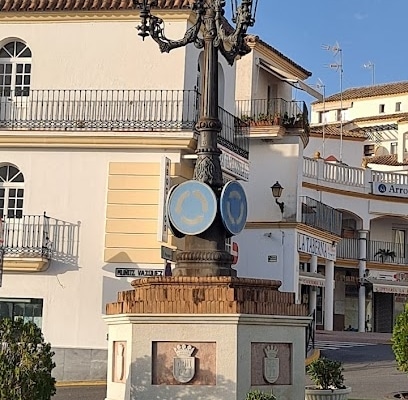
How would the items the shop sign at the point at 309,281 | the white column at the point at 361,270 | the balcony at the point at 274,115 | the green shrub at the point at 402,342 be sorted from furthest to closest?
the white column at the point at 361,270 < the shop sign at the point at 309,281 < the balcony at the point at 274,115 < the green shrub at the point at 402,342

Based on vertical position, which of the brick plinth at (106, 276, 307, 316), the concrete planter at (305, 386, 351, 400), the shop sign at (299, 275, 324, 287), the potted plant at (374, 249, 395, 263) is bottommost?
the concrete planter at (305, 386, 351, 400)

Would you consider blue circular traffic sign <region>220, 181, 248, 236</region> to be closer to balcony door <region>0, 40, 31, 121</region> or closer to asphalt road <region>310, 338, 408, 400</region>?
asphalt road <region>310, 338, 408, 400</region>

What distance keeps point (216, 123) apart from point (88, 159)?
9892mm

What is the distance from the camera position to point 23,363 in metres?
10.7

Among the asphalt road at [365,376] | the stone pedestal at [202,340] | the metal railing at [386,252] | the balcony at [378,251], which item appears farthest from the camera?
the metal railing at [386,252]

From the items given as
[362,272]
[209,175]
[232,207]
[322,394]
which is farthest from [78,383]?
[362,272]

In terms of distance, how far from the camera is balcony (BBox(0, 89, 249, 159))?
857 inches

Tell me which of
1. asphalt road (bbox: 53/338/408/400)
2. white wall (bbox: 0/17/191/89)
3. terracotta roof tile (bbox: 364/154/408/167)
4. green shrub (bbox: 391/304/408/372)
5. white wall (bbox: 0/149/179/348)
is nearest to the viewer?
green shrub (bbox: 391/304/408/372)

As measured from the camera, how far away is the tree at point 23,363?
10.7 metres

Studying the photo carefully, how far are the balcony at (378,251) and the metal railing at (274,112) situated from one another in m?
14.7

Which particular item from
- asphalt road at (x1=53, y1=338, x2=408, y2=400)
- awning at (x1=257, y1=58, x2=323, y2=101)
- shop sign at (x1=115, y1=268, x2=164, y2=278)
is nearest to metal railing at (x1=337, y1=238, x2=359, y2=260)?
asphalt road at (x1=53, y1=338, x2=408, y2=400)

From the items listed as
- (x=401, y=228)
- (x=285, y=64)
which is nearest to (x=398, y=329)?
(x=285, y=64)

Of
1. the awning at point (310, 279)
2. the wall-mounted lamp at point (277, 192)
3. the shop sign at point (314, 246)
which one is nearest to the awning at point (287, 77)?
the wall-mounted lamp at point (277, 192)

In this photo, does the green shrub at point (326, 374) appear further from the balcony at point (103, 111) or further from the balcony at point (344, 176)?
the balcony at point (344, 176)
